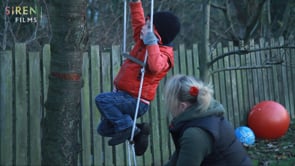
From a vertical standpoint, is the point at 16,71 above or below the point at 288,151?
above

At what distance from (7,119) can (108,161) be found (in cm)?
155

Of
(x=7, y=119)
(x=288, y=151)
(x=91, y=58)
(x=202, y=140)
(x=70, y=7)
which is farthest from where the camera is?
(x=288, y=151)

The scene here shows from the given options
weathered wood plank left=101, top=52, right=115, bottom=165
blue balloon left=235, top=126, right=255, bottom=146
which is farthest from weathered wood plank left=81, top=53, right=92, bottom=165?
blue balloon left=235, top=126, right=255, bottom=146

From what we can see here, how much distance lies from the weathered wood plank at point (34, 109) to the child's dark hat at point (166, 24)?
2314mm

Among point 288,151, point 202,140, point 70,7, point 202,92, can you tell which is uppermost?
point 70,7

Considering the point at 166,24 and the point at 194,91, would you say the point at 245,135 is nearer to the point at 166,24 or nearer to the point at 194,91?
the point at 166,24

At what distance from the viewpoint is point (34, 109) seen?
237 inches

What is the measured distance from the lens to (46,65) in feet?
19.9

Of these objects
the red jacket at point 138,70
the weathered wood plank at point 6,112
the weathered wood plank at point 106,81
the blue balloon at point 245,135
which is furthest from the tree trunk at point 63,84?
the blue balloon at point 245,135

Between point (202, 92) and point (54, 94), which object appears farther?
point (54, 94)

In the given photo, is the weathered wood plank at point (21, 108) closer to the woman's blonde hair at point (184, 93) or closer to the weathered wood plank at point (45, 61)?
the weathered wood plank at point (45, 61)

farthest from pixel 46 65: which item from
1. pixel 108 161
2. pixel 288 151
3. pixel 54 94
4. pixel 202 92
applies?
pixel 288 151

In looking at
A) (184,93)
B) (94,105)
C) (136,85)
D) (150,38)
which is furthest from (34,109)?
(184,93)

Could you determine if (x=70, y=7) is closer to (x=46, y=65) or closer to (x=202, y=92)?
(x=202, y=92)
